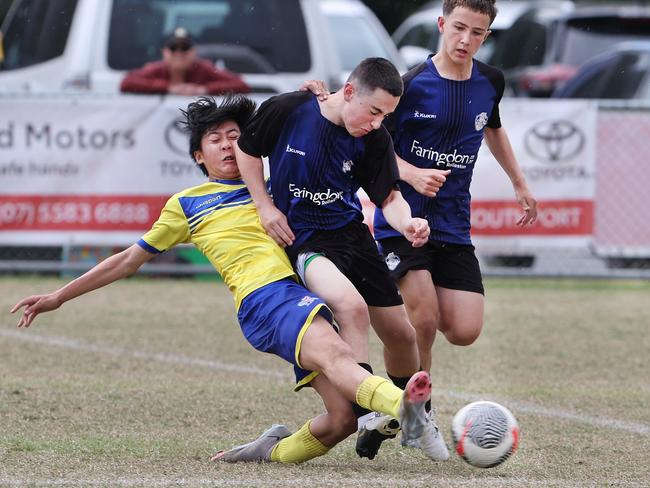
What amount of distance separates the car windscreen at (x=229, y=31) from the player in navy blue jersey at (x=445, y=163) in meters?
6.09

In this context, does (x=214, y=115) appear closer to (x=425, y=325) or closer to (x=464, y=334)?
(x=425, y=325)

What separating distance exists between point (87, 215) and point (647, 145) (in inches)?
180

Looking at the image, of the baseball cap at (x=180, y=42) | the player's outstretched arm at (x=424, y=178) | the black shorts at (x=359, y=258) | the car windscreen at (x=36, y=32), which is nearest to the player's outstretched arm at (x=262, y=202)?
the black shorts at (x=359, y=258)

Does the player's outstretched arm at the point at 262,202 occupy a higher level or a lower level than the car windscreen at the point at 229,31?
higher

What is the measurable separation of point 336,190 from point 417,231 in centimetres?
44

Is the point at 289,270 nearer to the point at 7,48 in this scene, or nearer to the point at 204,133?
the point at 204,133

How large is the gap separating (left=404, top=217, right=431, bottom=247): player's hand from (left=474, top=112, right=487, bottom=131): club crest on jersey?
0.92 meters

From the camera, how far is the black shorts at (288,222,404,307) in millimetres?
5234

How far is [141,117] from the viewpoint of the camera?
35.6 ft

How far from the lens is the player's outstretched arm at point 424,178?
5473 mm

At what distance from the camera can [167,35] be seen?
1198 centimetres

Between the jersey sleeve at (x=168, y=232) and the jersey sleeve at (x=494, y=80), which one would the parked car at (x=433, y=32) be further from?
Result: the jersey sleeve at (x=168, y=232)

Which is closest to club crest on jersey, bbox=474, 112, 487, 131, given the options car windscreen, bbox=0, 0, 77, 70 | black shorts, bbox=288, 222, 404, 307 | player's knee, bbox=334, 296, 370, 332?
black shorts, bbox=288, 222, 404, 307

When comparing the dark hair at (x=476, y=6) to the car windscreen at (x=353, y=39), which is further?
the car windscreen at (x=353, y=39)
